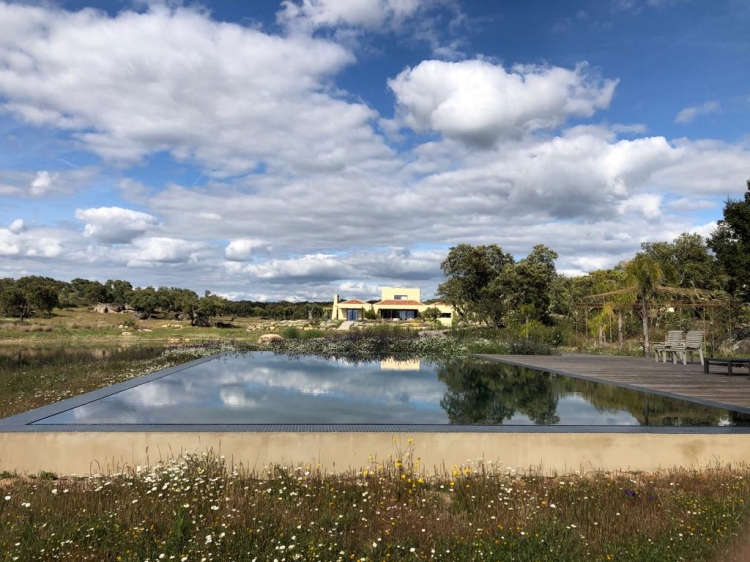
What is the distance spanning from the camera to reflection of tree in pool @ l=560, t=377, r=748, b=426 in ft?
17.8

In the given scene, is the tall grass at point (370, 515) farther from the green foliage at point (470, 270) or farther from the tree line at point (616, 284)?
the green foliage at point (470, 270)

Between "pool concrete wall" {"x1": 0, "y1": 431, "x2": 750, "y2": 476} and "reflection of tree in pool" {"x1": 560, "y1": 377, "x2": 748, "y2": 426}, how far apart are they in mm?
1215

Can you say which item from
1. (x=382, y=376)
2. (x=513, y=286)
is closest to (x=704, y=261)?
(x=513, y=286)

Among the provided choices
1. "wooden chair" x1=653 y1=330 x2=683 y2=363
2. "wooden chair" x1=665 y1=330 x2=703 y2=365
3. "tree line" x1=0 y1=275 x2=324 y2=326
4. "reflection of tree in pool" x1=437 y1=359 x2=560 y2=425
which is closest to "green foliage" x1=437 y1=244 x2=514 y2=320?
"wooden chair" x1=653 y1=330 x2=683 y2=363

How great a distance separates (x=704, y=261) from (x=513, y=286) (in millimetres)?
8350

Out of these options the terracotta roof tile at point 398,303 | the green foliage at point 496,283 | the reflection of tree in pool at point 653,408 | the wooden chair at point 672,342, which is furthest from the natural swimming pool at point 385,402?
the terracotta roof tile at point 398,303

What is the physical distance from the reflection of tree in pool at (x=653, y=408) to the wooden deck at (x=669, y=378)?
0.89 feet

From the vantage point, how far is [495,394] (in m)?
7.45

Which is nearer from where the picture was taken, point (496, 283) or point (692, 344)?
point (692, 344)

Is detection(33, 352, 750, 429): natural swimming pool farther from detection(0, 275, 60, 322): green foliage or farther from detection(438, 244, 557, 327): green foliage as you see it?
detection(0, 275, 60, 322): green foliage

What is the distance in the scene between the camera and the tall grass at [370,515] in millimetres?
2764

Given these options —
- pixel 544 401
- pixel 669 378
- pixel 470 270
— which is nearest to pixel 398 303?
pixel 470 270

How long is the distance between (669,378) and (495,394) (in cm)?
328

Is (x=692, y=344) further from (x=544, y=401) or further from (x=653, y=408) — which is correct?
(x=544, y=401)
